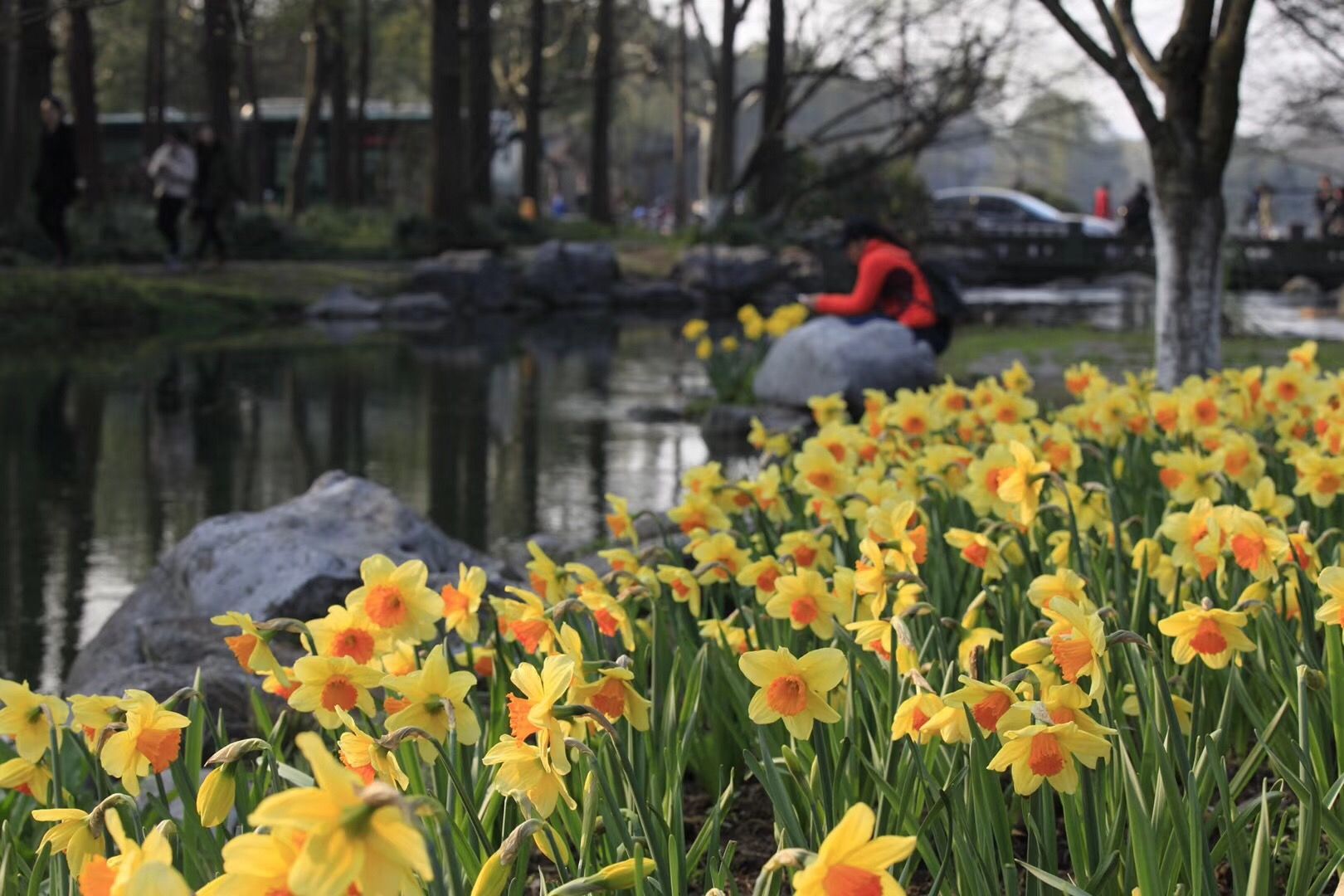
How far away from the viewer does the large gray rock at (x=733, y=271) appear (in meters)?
26.5

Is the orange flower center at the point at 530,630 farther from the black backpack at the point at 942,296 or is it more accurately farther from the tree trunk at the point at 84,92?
the tree trunk at the point at 84,92

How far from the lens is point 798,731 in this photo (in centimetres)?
205

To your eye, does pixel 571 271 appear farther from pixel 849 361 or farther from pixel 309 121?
pixel 849 361

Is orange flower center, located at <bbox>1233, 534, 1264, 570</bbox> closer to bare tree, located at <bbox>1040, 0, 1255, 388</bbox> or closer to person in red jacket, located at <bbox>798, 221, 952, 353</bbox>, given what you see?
bare tree, located at <bbox>1040, 0, 1255, 388</bbox>

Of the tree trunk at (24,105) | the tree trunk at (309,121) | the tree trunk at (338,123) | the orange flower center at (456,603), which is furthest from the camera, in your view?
the tree trunk at (338,123)

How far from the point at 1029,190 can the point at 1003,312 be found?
36.2 metres

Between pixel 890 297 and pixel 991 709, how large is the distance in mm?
9334

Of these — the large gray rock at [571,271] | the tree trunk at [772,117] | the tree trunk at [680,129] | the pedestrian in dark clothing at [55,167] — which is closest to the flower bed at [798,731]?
the pedestrian in dark clothing at [55,167]

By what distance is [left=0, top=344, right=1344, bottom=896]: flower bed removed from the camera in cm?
179

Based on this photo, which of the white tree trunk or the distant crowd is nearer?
the white tree trunk

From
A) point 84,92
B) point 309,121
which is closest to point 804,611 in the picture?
point 84,92

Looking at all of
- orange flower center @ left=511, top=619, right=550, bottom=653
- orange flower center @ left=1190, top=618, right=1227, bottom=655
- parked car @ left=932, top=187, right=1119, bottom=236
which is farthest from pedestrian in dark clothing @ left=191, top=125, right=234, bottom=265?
parked car @ left=932, top=187, right=1119, bottom=236

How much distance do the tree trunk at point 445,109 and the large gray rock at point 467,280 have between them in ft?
5.16

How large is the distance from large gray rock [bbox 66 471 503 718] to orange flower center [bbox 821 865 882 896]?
8.75 feet
